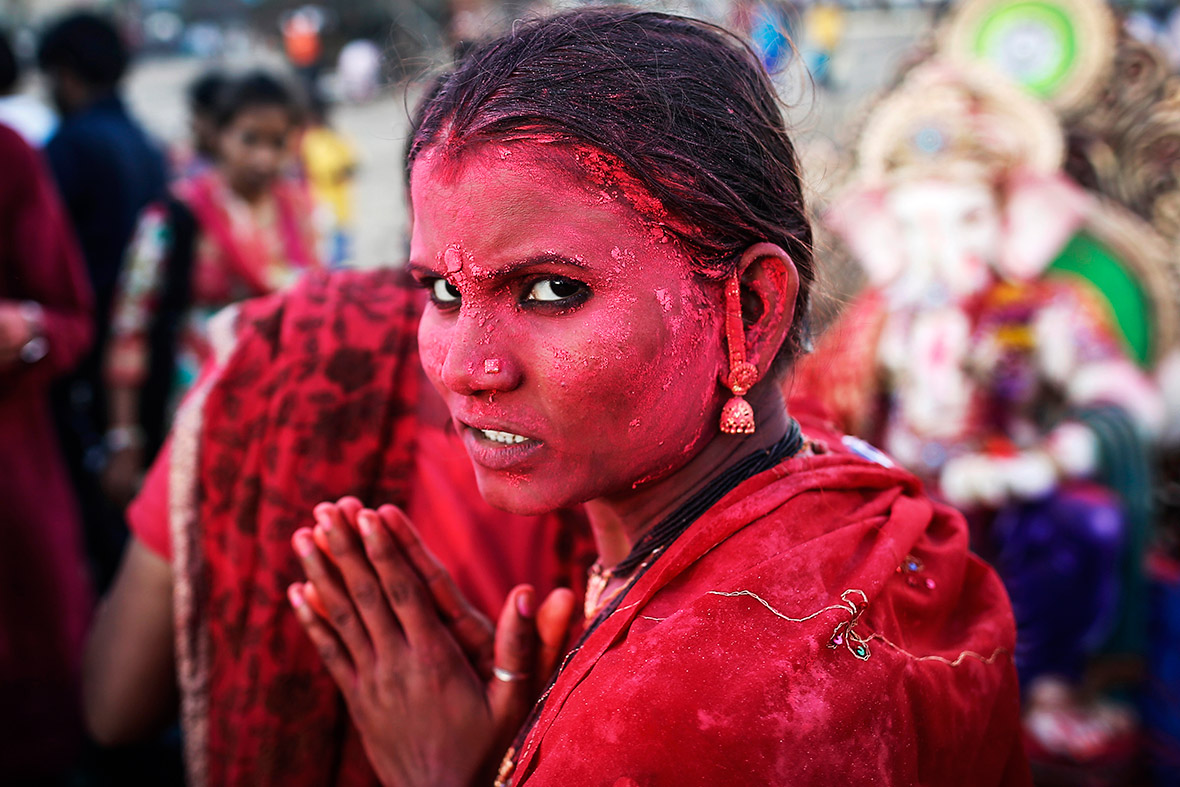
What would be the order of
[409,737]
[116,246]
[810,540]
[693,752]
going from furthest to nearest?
1. [116,246]
2. [409,737]
3. [810,540]
4. [693,752]

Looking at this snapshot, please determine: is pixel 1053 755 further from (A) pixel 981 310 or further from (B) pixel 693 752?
(B) pixel 693 752

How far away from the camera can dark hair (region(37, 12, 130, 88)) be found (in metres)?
3.73

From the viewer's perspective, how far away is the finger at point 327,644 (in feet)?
3.96

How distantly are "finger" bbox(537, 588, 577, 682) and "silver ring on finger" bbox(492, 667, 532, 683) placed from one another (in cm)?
2

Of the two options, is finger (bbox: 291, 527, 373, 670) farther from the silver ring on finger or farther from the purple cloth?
the purple cloth

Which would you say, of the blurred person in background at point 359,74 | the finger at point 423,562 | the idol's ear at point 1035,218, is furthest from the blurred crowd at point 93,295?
the blurred person in background at point 359,74

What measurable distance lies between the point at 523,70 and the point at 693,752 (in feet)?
2.39

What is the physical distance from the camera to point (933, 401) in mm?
3078

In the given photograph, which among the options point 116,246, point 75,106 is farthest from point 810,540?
point 75,106

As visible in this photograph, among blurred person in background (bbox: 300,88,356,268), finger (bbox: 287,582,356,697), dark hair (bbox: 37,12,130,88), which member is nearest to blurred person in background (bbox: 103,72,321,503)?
dark hair (bbox: 37,12,130,88)

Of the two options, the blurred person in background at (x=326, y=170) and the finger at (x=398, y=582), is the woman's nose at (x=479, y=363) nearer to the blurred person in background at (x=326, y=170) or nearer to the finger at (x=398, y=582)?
the finger at (x=398, y=582)

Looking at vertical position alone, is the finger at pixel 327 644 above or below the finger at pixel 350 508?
below

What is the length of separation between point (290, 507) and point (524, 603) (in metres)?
0.52

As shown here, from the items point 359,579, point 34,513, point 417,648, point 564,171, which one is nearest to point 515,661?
point 417,648
